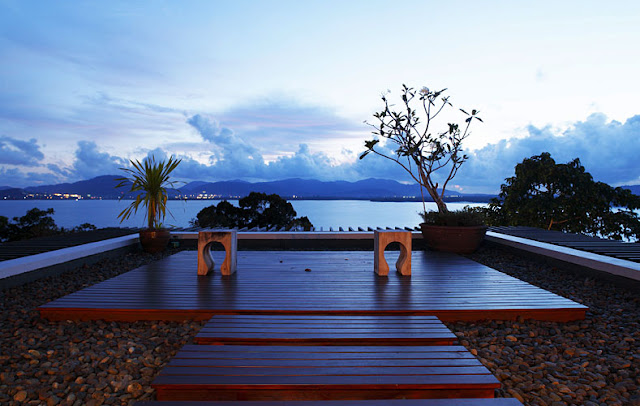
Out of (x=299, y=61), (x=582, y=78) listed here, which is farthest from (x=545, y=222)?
(x=299, y=61)

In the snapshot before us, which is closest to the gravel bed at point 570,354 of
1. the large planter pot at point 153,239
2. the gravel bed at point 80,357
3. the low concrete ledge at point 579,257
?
the low concrete ledge at point 579,257

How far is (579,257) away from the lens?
397 cm

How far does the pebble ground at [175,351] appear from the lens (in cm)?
163

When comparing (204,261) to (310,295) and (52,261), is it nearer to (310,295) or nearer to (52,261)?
(310,295)

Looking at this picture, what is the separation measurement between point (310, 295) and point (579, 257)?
3.44 m

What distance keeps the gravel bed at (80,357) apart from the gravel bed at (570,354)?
1930mm

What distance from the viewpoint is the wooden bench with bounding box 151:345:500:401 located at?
140 cm

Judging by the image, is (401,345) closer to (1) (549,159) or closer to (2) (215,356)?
(2) (215,356)

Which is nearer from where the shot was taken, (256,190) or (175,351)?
(175,351)

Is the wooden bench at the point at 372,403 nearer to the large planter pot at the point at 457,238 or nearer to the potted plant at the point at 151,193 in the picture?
the large planter pot at the point at 457,238

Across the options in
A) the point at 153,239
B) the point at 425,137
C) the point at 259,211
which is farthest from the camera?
the point at 259,211

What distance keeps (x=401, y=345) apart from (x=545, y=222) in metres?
10.7

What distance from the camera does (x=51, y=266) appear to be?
4.00 m

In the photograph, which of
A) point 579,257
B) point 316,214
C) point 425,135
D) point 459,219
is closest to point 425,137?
point 425,135
